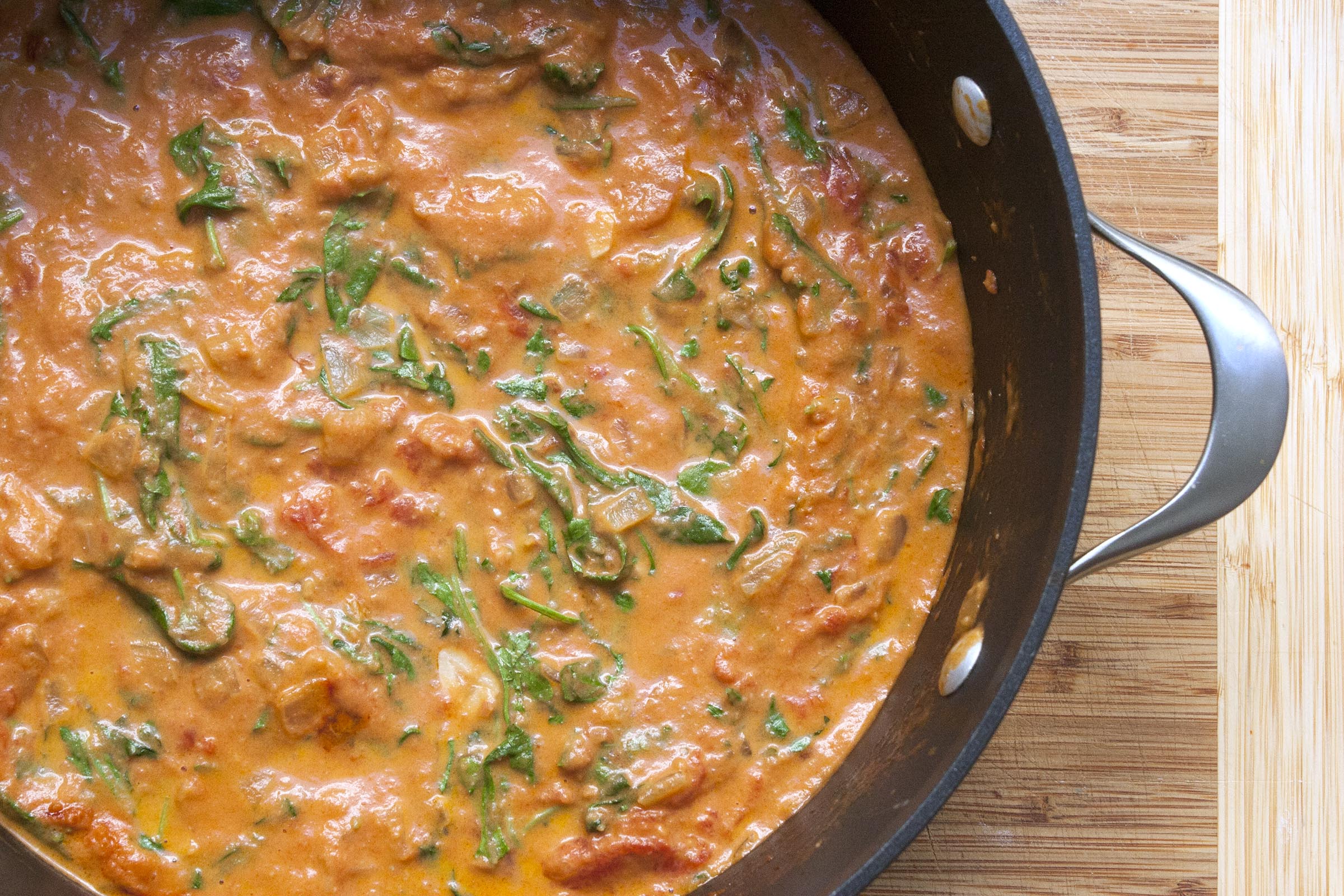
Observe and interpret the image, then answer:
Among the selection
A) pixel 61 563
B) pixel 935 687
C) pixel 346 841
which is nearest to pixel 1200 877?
pixel 935 687

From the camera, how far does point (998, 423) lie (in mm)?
2889

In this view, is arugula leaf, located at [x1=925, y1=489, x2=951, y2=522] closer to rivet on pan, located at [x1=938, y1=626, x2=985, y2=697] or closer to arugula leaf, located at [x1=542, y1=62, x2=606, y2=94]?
rivet on pan, located at [x1=938, y1=626, x2=985, y2=697]

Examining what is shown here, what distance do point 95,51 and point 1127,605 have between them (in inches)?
125

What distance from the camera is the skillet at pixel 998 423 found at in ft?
A: 7.84

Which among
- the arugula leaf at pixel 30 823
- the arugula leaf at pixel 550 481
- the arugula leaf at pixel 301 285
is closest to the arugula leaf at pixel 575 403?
the arugula leaf at pixel 550 481

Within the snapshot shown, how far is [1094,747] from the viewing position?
2902 millimetres

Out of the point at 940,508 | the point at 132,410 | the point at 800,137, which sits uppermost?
the point at 800,137

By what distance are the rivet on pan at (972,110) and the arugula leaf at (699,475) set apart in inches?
42.3

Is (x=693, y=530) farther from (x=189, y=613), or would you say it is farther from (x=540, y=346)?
(x=189, y=613)

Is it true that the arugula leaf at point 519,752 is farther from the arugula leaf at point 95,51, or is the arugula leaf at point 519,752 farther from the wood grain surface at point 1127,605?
the arugula leaf at point 95,51

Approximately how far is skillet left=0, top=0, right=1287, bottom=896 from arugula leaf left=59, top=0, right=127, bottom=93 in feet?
6.42

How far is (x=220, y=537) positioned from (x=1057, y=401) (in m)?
2.17

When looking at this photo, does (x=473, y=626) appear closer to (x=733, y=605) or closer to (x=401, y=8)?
(x=733, y=605)

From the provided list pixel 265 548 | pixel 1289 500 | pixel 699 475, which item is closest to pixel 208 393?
pixel 265 548
